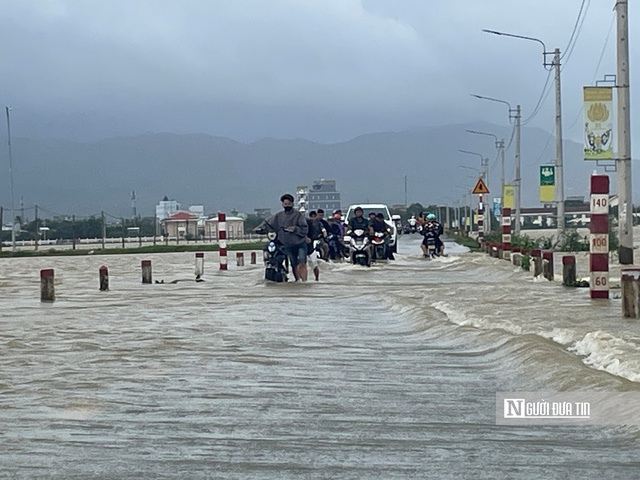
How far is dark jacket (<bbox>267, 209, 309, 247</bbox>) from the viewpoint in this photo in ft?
73.4

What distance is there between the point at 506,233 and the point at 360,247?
15.5ft

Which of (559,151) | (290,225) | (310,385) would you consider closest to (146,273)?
(290,225)

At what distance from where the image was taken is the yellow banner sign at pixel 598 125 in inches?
1261

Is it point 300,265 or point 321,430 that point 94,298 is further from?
point 321,430

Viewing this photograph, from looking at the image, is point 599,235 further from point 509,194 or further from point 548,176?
point 509,194

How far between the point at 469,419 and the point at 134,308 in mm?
9805

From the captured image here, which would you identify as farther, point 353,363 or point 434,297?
point 434,297

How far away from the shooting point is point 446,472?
19.4ft

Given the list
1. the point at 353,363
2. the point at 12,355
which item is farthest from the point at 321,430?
the point at 12,355

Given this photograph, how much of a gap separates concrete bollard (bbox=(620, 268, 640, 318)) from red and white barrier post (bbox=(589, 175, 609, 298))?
88.7 inches

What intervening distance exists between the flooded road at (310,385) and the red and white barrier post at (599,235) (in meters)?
0.42

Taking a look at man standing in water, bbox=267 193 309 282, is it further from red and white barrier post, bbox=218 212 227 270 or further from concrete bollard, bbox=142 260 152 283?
red and white barrier post, bbox=218 212 227 270

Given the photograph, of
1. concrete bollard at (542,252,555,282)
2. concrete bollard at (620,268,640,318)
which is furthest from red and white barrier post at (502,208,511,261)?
concrete bollard at (620,268,640,318)

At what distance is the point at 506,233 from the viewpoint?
106ft
